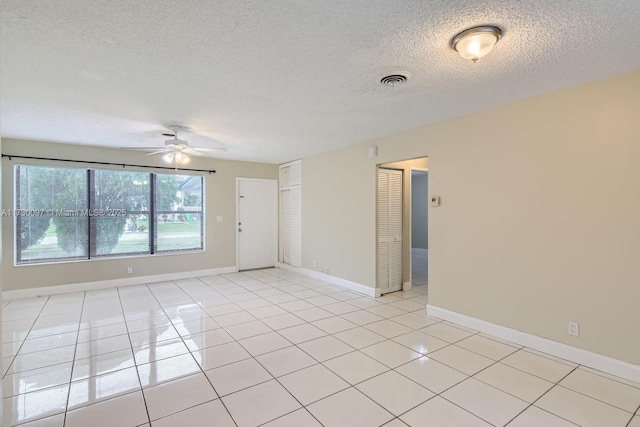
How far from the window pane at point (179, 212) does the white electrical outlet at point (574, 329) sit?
5.91 m

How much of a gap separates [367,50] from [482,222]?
2.31 meters

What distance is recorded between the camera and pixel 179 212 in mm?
6152

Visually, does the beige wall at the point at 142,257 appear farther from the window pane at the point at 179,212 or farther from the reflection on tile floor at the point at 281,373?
the reflection on tile floor at the point at 281,373

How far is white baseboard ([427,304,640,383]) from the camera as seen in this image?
2.53 m

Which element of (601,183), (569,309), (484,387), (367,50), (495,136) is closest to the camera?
(367,50)

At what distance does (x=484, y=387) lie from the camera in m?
2.40

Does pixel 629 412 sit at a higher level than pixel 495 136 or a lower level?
lower

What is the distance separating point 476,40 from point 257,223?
573 cm

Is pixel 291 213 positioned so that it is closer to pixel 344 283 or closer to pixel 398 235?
pixel 344 283

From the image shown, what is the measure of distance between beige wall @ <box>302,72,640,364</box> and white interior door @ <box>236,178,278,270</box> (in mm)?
3665

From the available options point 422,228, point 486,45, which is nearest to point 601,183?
point 486,45

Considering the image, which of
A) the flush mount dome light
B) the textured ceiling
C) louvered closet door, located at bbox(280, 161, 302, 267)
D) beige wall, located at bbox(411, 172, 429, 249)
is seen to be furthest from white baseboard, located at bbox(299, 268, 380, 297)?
beige wall, located at bbox(411, 172, 429, 249)

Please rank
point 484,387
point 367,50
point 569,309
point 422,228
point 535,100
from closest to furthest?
1. point 367,50
2. point 484,387
3. point 569,309
4. point 535,100
5. point 422,228

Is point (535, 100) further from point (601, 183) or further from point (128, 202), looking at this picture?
point (128, 202)
